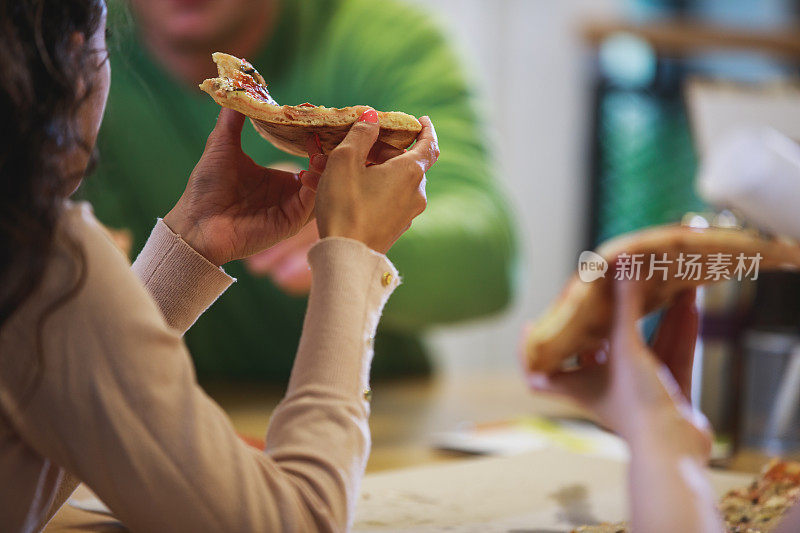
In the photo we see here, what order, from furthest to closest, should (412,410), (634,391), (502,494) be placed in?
(412,410), (502,494), (634,391)

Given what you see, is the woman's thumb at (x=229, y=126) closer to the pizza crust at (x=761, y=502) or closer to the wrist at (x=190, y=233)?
the wrist at (x=190, y=233)

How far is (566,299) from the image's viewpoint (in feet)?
2.26

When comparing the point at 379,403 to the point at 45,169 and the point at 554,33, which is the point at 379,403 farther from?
the point at 554,33

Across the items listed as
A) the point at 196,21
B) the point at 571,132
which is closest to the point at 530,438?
the point at 196,21

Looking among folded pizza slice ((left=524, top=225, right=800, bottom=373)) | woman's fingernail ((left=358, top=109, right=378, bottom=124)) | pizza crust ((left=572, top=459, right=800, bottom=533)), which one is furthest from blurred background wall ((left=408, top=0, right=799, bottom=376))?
woman's fingernail ((left=358, top=109, right=378, bottom=124))

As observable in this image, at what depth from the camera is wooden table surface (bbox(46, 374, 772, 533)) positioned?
1050 millimetres

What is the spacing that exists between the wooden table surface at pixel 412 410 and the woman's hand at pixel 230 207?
0.27m

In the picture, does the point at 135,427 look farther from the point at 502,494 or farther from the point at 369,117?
the point at 502,494

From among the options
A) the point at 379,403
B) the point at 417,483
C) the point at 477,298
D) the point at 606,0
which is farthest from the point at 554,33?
the point at 417,483

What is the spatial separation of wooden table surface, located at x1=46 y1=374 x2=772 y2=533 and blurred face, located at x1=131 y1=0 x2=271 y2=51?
21.5 inches

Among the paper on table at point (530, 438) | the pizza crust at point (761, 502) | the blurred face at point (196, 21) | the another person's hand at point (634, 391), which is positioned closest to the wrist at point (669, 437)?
the another person's hand at point (634, 391)

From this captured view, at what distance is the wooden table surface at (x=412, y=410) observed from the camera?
1050 mm

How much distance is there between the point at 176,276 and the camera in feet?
2.21

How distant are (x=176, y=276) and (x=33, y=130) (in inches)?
8.1
